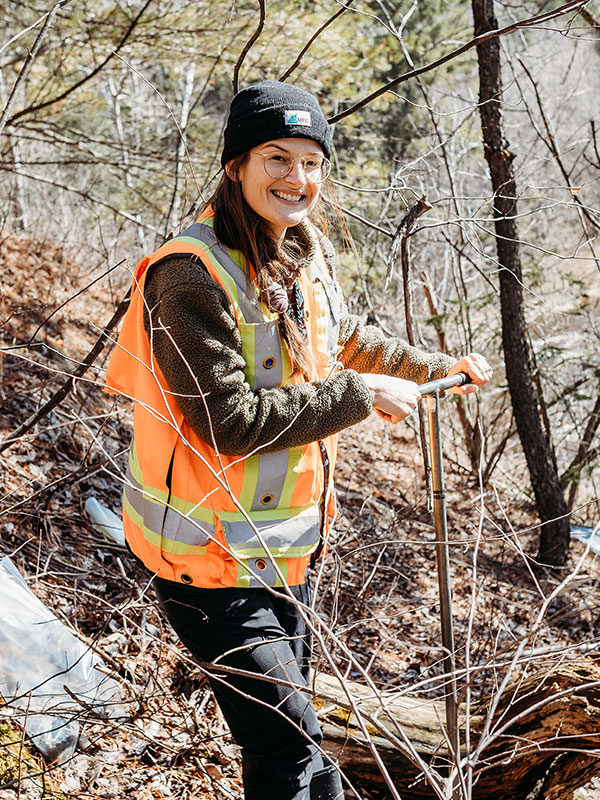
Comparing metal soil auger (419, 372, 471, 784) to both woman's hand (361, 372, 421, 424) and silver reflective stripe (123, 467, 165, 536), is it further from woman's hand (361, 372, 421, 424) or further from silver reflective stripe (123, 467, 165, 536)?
silver reflective stripe (123, 467, 165, 536)

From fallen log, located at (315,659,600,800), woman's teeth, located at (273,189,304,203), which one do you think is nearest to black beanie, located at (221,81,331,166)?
woman's teeth, located at (273,189,304,203)

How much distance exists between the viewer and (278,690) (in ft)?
6.36

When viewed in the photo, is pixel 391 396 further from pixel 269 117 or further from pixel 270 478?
pixel 269 117

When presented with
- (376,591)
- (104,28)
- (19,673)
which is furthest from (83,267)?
(19,673)

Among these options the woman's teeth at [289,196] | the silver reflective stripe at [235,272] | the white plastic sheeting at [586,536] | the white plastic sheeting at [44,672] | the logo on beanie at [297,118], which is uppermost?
the logo on beanie at [297,118]

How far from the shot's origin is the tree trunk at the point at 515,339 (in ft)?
17.1

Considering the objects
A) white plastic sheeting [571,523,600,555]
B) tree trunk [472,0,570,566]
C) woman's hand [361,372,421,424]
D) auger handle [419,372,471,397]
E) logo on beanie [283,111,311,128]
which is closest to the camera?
logo on beanie [283,111,311,128]

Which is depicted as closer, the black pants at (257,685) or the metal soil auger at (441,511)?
the black pants at (257,685)

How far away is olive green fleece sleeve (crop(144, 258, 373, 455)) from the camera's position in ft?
6.22

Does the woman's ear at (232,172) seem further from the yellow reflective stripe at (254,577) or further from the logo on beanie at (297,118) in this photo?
the yellow reflective stripe at (254,577)

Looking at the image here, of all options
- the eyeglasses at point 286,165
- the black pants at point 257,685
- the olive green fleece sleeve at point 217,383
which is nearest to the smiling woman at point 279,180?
the eyeglasses at point 286,165

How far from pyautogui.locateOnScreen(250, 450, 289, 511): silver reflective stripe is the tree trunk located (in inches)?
145

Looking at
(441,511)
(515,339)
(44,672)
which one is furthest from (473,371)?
(515,339)

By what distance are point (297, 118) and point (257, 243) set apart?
0.34 m
